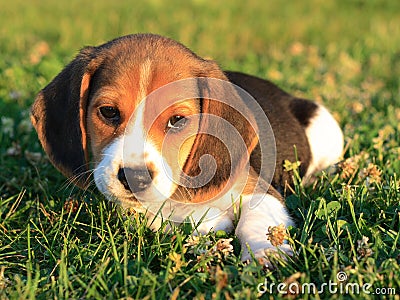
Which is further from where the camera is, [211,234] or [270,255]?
[211,234]

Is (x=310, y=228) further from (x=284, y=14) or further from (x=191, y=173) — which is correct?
(x=284, y=14)

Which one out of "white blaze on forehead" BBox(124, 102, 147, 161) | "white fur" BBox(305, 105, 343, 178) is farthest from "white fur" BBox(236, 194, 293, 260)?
"white fur" BBox(305, 105, 343, 178)

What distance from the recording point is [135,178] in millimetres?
3977

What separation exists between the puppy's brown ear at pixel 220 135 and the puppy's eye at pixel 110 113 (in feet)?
1.91

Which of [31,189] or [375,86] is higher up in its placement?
[375,86]

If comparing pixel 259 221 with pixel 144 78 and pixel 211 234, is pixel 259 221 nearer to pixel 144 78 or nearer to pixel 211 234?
pixel 211 234

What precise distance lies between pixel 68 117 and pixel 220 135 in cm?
115

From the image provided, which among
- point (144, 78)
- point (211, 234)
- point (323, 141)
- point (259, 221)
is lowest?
point (211, 234)

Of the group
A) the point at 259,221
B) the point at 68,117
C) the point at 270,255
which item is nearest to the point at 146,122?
the point at 68,117

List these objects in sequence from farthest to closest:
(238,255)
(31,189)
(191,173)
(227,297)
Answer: (31,189) → (191,173) → (238,255) → (227,297)

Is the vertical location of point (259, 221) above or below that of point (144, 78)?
below

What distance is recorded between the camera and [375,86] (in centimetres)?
894

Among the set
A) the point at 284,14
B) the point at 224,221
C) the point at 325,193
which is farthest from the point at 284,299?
the point at 284,14

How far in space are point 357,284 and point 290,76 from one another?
232 inches
